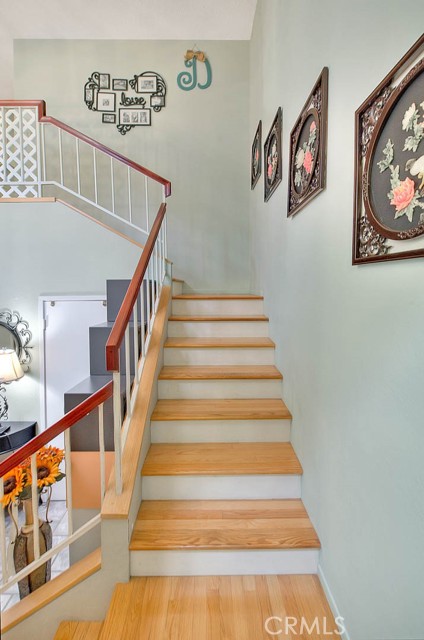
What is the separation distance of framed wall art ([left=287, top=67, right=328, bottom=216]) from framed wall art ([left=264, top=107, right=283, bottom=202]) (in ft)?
1.39

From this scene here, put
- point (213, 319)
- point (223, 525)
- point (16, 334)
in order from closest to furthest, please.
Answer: point (223, 525)
point (213, 319)
point (16, 334)

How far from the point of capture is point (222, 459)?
182cm

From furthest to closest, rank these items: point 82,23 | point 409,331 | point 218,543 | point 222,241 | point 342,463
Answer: point 222,241 < point 82,23 < point 218,543 < point 342,463 < point 409,331

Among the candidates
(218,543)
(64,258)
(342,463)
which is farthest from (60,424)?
(64,258)

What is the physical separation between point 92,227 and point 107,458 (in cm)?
208

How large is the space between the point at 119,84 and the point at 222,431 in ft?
14.3

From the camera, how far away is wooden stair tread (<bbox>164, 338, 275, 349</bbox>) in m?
2.47

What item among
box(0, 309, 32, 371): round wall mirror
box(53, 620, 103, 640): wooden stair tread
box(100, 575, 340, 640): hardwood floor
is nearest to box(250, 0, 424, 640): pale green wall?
box(100, 575, 340, 640): hardwood floor

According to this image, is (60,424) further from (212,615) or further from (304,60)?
(304,60)

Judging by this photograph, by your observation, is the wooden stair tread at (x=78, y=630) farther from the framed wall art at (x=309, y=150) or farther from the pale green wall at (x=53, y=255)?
the pale green wall at (x=53, y=255)

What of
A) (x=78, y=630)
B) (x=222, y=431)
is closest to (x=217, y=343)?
(x=222, y=431)

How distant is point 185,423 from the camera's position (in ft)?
6.56

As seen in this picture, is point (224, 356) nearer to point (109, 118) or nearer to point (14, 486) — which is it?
point (14, 486)
